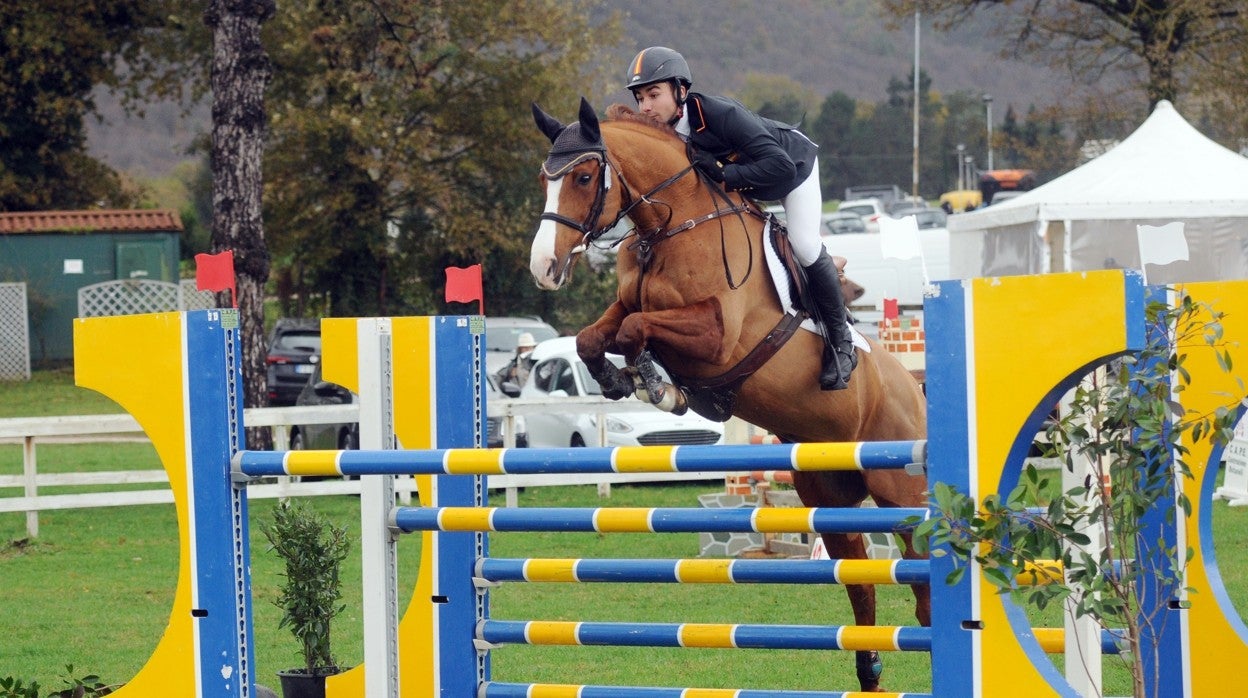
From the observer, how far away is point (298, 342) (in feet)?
59.4

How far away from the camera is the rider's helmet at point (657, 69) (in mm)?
4207

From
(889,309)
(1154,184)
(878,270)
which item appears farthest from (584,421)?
(878,270)

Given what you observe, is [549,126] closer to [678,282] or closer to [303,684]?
[678,282]

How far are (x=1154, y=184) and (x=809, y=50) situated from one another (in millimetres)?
125019

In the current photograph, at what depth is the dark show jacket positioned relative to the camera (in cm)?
421

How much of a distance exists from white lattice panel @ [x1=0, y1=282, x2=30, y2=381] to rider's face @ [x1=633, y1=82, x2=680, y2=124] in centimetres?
2014

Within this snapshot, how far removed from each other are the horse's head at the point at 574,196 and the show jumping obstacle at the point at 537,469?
0.30 meters

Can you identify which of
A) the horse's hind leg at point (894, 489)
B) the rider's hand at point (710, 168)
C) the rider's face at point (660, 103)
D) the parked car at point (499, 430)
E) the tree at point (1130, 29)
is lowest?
the parked car at point (499, 430)

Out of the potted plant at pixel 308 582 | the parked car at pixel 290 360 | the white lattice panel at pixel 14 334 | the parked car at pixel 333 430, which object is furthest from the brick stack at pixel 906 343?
the white lattice panel at pixel 14 334

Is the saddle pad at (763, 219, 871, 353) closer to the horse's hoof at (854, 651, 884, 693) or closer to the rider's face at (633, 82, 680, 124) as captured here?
the rider's face at (633, 82, 680, 124)

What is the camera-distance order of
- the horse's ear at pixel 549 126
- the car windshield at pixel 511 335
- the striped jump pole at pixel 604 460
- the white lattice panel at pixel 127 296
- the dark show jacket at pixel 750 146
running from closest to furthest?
the striped jump pole at pixel 604 460 < the horse's ear at pixel 549 126 < the dark show jacket at pixel 750 146 < the car windshield at pixel 511 335 < the white lattice panel at pixel 127 296

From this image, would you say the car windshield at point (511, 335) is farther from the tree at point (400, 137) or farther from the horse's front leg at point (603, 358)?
the horse's front leg at point (603, 358)

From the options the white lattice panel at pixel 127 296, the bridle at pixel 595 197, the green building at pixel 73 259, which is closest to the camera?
the bridle at pixel 595 197

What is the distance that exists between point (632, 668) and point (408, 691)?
1.93 metres
